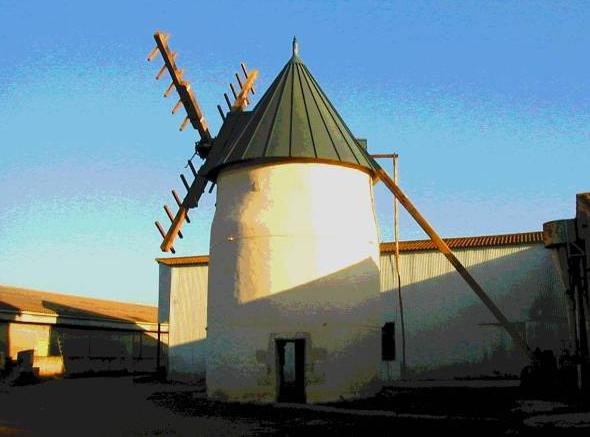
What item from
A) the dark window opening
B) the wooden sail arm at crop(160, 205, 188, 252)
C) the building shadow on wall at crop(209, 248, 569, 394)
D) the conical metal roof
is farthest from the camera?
the dark window opening

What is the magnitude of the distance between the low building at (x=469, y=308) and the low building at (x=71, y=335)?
11.7 metres

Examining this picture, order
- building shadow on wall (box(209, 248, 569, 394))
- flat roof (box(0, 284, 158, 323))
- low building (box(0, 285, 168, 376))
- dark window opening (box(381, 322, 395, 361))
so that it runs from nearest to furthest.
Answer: building shadow on wall (box(209, 248, 569, 394)), dark window opening (box(381, 322, 395, 361)), low building (box(0, 285, 168, 376)), flat roof (box(0, 284, 158, 323))

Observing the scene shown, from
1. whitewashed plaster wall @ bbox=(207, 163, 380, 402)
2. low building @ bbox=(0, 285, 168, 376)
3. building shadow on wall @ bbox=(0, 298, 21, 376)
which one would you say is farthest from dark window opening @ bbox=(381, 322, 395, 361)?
building shadow on wall @ bbox=(0, 298, 21, 376)

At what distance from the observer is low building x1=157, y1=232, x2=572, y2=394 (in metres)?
23.3

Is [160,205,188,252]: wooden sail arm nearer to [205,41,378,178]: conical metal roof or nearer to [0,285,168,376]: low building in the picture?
[205,41,378,178]: conical metal roof

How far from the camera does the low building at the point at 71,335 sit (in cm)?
2883

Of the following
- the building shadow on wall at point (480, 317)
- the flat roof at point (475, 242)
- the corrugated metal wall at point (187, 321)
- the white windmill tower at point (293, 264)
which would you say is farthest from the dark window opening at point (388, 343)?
the white windmill tower at point (293, 264)

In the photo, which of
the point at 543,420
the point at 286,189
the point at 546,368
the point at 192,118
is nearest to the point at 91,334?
the point at 192,118

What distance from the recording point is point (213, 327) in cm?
1788

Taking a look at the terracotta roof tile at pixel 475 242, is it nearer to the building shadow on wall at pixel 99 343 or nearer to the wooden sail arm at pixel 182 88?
the wooden sail arm at pixel 182 88

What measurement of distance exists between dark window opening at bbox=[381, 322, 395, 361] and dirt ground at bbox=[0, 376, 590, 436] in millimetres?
5678

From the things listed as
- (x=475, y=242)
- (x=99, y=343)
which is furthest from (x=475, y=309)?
(x=99, y=343)

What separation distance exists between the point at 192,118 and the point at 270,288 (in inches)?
309

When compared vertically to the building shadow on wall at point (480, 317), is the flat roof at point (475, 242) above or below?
above
